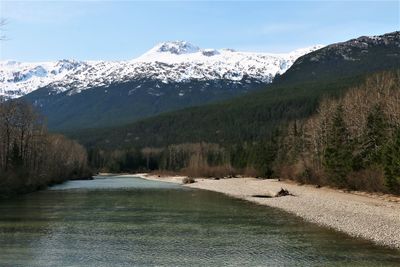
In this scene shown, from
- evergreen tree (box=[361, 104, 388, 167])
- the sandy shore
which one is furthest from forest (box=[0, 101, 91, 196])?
evergreen tree (box=[361, 104, 388, 167])

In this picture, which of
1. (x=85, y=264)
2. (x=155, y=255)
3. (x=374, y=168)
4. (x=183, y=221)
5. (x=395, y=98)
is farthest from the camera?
(x=395, y=98)

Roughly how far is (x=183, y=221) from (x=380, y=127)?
33414 millimetres

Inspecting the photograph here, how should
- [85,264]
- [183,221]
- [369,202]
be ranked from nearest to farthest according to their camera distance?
[85,264] < [183,221] < [369,202]

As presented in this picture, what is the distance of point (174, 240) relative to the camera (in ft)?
105

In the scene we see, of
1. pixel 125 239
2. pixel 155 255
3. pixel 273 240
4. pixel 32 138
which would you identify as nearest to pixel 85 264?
pixel 155 255

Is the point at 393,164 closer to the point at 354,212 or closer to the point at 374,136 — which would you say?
the point at 354,212

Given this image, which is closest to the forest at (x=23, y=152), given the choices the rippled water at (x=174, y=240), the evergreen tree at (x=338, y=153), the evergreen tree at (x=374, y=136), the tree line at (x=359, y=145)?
the rippled water at (x=174, y=240)

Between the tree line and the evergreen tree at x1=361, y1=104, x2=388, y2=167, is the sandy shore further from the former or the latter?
the evergreen tree at x1=361, y1=104, x2=388, y2=167

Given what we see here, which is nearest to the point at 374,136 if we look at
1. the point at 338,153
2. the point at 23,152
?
the point at 338,153

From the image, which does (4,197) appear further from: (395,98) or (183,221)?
(395,98)

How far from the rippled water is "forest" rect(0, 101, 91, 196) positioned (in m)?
23.2

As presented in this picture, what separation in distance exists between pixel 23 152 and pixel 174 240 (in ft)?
196

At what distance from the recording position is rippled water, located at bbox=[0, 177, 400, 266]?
2611 centimetres

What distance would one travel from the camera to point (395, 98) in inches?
2648
